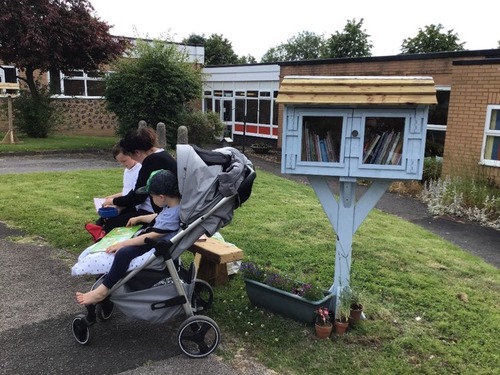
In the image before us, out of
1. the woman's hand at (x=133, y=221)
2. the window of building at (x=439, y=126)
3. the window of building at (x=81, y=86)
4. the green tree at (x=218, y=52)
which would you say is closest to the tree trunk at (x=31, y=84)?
the window of building at (x=81, y=86)

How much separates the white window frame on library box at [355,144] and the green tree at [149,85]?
13307 millimetres

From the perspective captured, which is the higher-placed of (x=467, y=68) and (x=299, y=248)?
(x=467, y=68)

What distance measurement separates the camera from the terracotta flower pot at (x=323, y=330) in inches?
147

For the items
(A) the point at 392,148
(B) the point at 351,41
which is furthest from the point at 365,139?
(B) the point at 351,41

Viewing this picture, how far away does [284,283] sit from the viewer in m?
4.09

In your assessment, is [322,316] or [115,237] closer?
[322,316]

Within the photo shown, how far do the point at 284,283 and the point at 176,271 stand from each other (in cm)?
107

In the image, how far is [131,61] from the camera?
1700cm

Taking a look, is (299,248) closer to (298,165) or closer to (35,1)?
(298,165)

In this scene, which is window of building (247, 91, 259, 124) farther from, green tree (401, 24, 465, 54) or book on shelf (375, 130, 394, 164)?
book on shelf (375, 130, 394, 164)

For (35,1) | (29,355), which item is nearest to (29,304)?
(29,355)

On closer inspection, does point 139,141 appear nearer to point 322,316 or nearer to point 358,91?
point 358,91

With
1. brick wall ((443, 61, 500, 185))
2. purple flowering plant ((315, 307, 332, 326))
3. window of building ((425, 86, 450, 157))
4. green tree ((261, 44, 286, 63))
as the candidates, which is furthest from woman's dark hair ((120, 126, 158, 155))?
green tree ((261, 44, 286, 63))

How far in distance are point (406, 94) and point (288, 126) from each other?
0.97m
